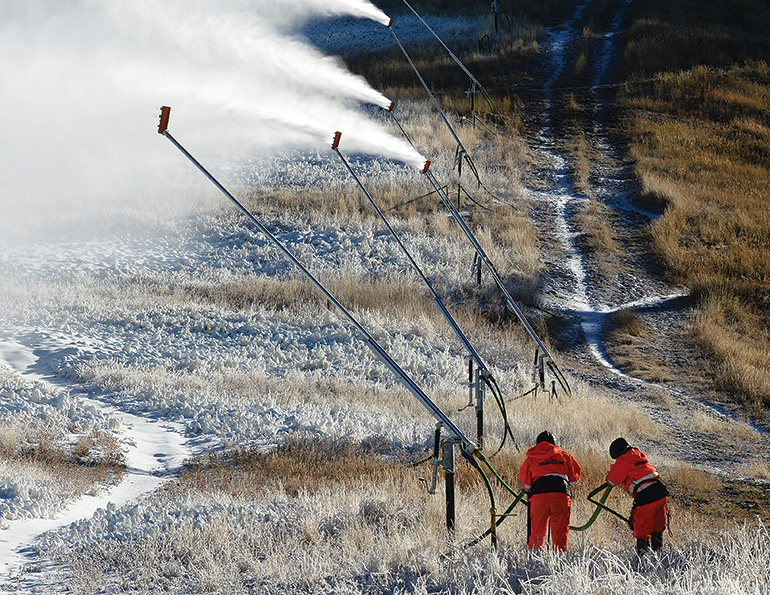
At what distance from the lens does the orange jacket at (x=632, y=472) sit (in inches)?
239

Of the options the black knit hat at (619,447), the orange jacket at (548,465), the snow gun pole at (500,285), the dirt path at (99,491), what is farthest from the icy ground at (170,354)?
the black knit hat at (619,447)

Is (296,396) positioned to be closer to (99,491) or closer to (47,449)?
(47,449)

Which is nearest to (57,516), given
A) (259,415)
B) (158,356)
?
(259,415)

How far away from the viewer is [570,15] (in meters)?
42.4

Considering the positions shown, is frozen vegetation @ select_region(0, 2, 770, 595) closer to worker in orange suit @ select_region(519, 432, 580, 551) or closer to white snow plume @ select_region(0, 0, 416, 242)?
worker in orange suit @ select_region(519, 432, 580, 551)

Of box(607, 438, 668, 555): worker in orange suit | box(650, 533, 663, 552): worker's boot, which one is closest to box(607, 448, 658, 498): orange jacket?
box(607, 438, 668, 555): worker in orange suit

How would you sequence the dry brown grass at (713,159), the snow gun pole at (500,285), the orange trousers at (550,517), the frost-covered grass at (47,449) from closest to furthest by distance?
the orange trousers at (550,517)
the frost-covered grass at (47,449)
the snow gun pole at (500,285)
the dry brown grass at (713,159)

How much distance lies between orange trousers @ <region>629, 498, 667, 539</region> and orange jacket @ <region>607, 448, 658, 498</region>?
0.49ft

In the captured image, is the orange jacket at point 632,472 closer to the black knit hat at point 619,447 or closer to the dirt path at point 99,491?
the black knit hat at point 619,447

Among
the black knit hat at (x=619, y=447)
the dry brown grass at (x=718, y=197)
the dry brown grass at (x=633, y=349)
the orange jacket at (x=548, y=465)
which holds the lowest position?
the orange jacket at (x=548, y=465)

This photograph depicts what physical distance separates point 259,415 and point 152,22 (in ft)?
75.0

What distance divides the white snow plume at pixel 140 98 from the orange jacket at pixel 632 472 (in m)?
14.9

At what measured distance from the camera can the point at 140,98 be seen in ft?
97.8

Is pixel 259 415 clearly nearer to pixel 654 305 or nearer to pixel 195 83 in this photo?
pixel 654 305
